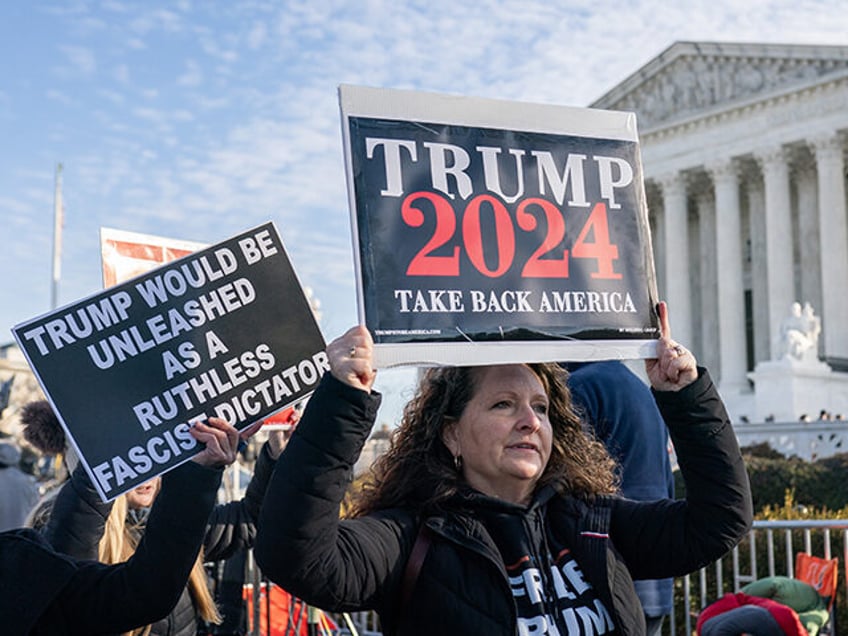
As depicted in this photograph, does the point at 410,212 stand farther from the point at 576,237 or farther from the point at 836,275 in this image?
the point at 836,275

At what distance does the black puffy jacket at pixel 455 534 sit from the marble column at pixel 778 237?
126 ft

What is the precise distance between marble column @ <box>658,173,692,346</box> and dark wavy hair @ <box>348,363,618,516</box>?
41424mm

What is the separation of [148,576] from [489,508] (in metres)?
0.90

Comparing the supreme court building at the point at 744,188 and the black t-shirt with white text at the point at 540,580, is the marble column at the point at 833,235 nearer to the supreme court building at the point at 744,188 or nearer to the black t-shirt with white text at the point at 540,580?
the supreme court building at the point at 744,188

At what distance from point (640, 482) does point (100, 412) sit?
→ 1.98m

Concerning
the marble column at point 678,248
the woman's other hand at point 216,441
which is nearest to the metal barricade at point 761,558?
the woman's other hand at point 216,441

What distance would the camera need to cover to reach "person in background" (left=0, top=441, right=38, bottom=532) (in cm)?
744

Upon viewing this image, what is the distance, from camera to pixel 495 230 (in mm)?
2953

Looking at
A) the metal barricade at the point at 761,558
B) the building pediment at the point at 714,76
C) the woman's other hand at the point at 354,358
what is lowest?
the metal barricade at the point at 761,558

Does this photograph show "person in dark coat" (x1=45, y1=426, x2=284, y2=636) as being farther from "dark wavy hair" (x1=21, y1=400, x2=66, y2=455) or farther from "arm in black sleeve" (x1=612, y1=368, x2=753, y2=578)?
"arm in black sleeve" (x1=612, y1=368, x2=753, y2=578)

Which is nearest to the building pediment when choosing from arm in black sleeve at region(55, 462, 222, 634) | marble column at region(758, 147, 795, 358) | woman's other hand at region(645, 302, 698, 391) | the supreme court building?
the supreme court building

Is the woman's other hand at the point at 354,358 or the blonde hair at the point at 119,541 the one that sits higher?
the woman's other hand at the point at 354,358

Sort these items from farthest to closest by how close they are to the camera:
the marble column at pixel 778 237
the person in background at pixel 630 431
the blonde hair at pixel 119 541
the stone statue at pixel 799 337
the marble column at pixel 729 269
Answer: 1. the marble column at pixel 729 269
2. the marble column at pixel 778 237
3. the stone statue at pixel 799 337
4. the person in background at pixel 630 431
5. the blonde hair at pixel 119 541

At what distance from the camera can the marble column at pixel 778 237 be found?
129 ft
